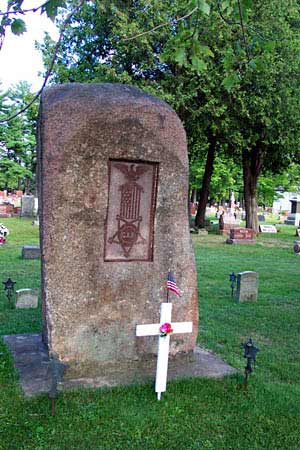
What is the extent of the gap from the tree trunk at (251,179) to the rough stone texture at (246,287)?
16533 mm

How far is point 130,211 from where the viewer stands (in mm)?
5363

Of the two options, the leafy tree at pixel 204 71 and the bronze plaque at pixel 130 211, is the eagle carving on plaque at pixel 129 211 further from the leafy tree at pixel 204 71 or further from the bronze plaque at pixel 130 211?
the leafy tree at pixel 204 71

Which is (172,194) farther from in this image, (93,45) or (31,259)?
(93,45)

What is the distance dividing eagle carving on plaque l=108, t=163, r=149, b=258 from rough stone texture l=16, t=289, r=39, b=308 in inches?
145

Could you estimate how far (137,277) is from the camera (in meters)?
5.36

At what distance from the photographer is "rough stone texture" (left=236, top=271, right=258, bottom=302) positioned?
9.73m

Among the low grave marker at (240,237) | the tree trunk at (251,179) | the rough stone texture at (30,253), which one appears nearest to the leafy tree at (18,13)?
the rough stone texture at (30,253)

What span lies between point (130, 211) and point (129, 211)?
0.04 ft

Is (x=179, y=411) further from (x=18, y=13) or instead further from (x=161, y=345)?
(x=18, y=13)

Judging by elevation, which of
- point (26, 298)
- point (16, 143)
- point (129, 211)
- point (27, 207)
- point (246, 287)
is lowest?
point (26, 298)

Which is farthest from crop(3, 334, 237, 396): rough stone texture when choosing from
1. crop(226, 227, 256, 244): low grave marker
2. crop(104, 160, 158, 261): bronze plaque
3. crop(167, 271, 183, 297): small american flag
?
crop(226, 227, 256, 244): low grave marker

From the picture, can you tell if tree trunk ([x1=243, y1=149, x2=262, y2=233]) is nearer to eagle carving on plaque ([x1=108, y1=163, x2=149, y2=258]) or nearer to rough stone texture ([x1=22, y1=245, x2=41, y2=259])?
rough stone texture ([x1=22, y1=245, x2=41, y2=259])

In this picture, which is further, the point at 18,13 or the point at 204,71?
the point at 204,71

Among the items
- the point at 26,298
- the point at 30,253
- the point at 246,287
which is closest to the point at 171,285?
the point at 26,298
